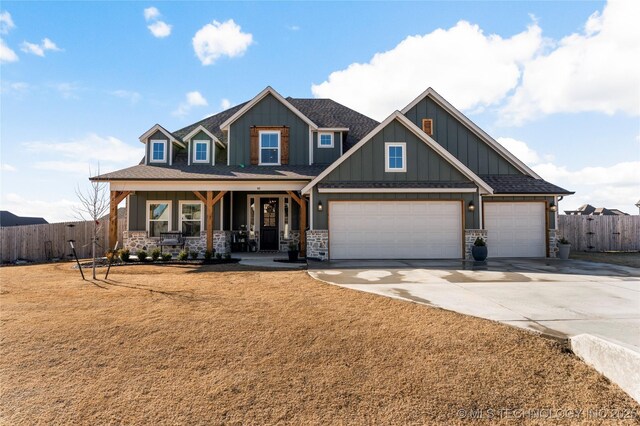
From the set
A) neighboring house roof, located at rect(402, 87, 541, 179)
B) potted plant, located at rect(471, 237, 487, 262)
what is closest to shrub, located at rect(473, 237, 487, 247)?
potted plant, located at rect(471, 237, 487, 262)

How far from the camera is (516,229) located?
13.5 m

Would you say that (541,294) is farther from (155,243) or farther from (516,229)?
(155,243)

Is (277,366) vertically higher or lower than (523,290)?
lower

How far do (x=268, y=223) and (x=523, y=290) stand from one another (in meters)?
11.4

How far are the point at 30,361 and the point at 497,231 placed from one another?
1476 centimetres

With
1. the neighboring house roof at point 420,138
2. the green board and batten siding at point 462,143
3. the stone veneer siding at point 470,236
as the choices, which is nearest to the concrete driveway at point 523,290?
the stone veneer siding at point 470,236

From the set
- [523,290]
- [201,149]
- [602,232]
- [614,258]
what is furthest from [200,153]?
[602,232]

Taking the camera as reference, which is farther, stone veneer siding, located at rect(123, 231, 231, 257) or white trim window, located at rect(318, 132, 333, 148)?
white trim window, located at rect(318, 132, 333, 148)

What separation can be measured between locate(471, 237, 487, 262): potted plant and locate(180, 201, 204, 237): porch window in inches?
475

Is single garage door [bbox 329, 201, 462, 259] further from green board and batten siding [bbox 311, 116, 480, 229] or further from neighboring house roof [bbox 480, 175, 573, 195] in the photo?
neighboring house roof [bbox 480, 175, 573, 195]

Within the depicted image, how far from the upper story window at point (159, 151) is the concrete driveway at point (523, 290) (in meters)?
9.90

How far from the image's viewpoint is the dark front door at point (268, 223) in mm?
15820

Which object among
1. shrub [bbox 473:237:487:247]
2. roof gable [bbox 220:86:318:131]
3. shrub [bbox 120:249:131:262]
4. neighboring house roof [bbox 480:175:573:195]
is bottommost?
shrub [bbox 120:249:131:262]

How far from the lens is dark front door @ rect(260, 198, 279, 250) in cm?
1582
